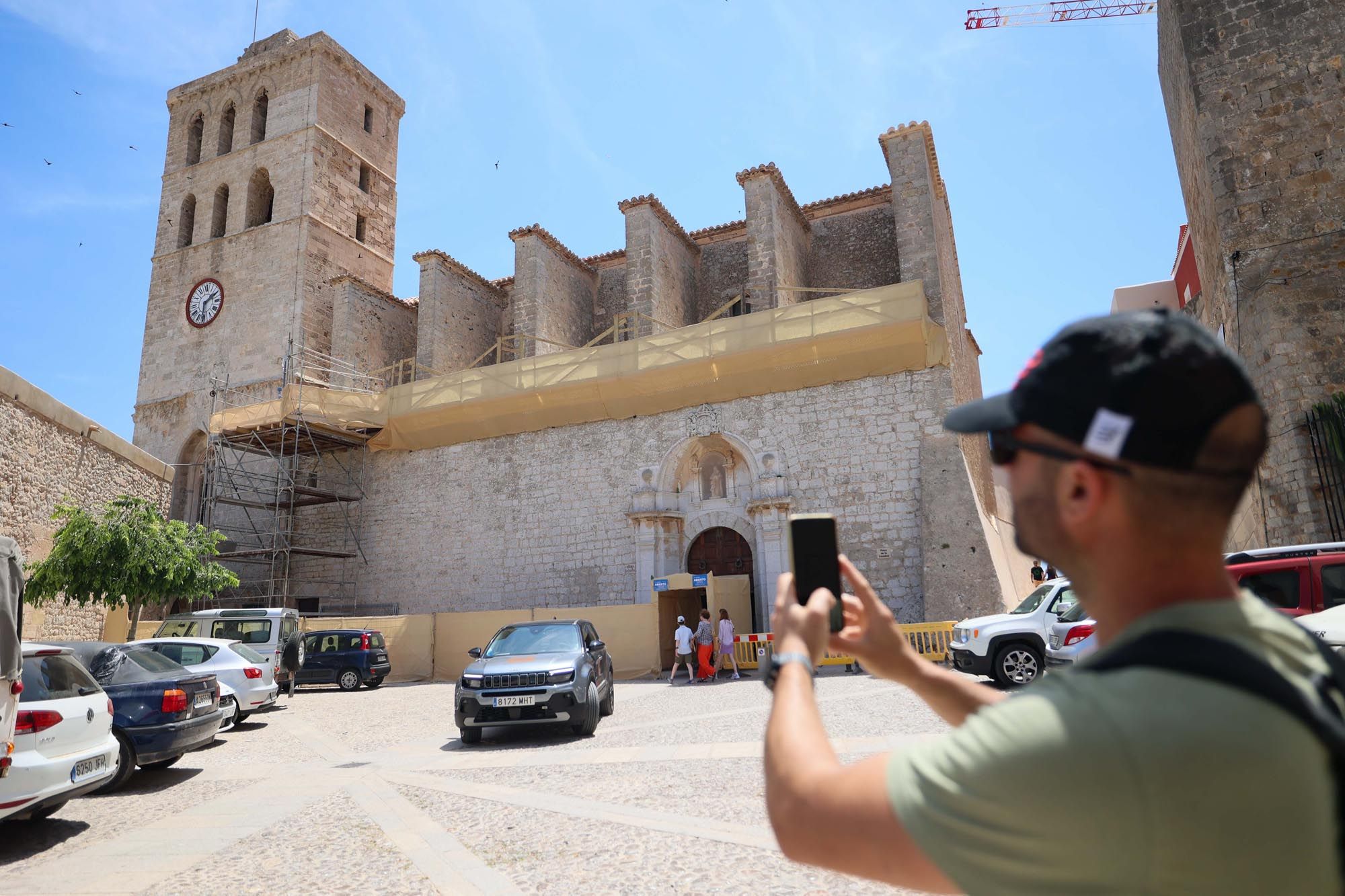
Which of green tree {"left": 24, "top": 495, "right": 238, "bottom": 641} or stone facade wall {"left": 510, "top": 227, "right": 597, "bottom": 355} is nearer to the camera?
green tree {"left": 24, "top": 495, "right": 238, "bottom": 641}

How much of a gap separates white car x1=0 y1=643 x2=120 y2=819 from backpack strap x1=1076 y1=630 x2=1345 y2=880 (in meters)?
6.17

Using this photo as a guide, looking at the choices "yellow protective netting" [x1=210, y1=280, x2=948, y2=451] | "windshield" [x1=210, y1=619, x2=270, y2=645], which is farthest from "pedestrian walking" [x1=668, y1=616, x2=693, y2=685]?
"windshield" [x1=210, y1=619, x2=270, y2=645]

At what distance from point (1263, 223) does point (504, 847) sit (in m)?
12.6

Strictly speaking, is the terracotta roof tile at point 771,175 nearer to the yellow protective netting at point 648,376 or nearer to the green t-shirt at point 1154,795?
the yellow protective netting at point 648,376

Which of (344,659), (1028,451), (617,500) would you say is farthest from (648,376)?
(1028,451)

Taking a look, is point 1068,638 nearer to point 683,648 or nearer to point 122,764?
point 683,648

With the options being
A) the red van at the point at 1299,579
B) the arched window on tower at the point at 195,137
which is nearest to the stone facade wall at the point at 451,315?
the arched window on tower at the point at 195,137

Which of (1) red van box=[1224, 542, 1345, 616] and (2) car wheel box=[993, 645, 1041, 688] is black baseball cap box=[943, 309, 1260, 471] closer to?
(1) red van box=[1224, 542, 1345, 616]

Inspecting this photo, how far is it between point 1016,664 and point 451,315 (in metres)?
17.8

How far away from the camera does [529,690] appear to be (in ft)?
27.6

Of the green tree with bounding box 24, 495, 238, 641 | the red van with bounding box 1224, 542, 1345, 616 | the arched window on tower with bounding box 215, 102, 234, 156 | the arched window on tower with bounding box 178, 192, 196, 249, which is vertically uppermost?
the arched window on tower with bounding box 215, 102, 234, 156

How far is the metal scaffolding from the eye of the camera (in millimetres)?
20578

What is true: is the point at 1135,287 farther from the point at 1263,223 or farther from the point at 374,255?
the point at 374,255

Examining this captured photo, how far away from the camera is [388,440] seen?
20.8 meters
